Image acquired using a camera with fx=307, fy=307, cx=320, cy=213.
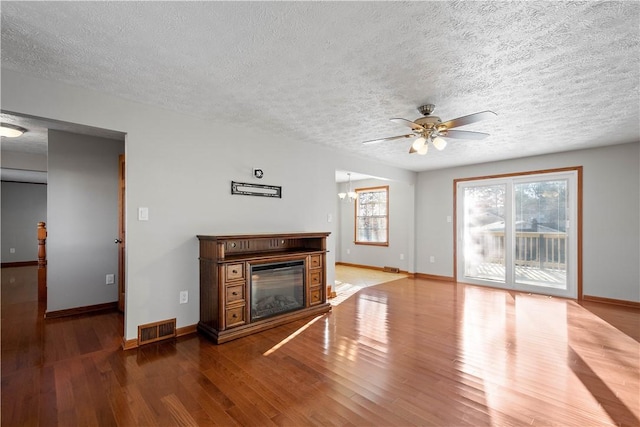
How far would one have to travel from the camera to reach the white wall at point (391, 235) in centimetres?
710

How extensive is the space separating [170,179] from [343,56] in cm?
220

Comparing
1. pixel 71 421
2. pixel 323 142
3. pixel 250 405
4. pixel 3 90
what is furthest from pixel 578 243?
pixel 3 90

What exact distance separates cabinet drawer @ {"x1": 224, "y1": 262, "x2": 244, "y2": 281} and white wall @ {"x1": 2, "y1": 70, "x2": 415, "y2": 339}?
52 cm

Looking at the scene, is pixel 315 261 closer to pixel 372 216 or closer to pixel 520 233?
pixel 520 233

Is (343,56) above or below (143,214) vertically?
above

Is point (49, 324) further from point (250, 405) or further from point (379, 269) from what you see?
point (379, 269)

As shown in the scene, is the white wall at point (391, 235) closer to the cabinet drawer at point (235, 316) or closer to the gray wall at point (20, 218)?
the cabinet drawer at point (235, 316)

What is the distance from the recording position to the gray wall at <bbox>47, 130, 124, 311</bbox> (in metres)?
3.96

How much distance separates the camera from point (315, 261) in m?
4.12

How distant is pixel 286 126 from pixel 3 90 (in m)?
2.50

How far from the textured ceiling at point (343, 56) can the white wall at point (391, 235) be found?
389 centimetres

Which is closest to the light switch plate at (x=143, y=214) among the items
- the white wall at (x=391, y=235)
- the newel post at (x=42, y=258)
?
the newel post at (x=42, y=258)

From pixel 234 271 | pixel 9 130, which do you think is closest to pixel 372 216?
pixel 234 271

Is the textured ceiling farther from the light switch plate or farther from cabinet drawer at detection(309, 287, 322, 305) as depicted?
cabinet drawer at detection(309, 287, 322, 305)
